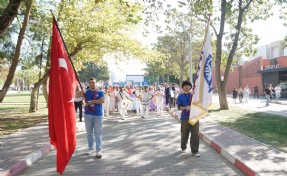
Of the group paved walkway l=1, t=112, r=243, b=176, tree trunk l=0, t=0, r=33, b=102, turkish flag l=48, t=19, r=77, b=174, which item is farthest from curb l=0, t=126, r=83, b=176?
tree trunk l=0, t=0, r=33, b=102

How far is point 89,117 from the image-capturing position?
27.9 feet

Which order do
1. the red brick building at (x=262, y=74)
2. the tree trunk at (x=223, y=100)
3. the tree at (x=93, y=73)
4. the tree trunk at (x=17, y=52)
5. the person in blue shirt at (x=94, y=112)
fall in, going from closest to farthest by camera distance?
1. the person in blue shirt at (x=94, y=112)
2. the tree trunk at (x=17, y=52)
3. the tree trunk at (x=223, y=100)
4. the red brick building at (x=262, y=74)
5. the tree at (x=93, y=73)

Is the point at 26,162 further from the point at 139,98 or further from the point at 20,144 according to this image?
the point at 139,98

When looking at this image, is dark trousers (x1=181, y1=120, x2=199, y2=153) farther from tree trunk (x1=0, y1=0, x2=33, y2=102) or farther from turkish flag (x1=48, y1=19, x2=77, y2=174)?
tree trunk (x1=0, y1=0, x2=33, y2=102)

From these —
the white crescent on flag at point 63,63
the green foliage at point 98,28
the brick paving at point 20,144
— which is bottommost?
the brick paving at point 20,144

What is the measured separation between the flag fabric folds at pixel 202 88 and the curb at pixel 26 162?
12.2 feet

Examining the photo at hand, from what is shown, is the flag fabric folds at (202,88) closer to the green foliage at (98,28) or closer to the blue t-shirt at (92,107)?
the blue t-shirt at (92,107)

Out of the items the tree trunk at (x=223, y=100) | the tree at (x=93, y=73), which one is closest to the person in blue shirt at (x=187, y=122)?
the tree trunk at (x=223, y=100)

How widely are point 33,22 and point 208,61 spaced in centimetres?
1554

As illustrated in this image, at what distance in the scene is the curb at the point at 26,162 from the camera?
22.3 ft

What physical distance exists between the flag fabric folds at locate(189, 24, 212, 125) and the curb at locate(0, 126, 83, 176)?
3.72 meters

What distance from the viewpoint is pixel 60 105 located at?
217 inches

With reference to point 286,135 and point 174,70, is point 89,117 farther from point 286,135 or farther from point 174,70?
point 174,70

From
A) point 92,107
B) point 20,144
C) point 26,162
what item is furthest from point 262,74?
point 26,162
